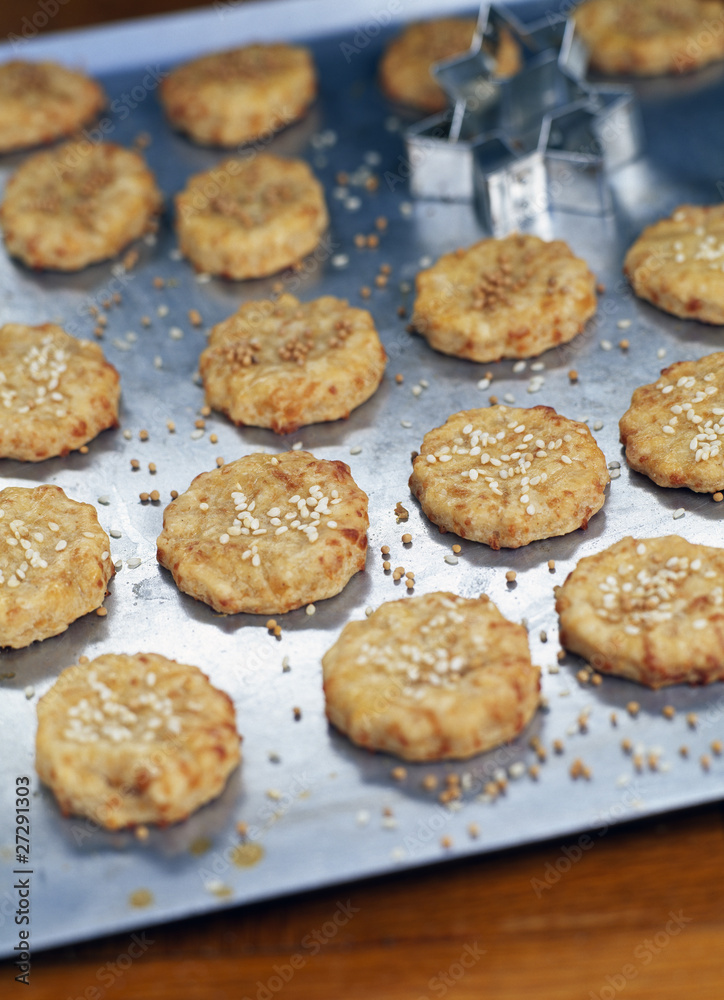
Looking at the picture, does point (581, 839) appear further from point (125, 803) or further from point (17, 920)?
point (17, 920)

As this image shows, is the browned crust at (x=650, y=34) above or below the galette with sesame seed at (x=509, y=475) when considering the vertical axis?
above

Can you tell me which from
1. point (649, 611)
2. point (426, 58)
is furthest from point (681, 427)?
point (426, 58)

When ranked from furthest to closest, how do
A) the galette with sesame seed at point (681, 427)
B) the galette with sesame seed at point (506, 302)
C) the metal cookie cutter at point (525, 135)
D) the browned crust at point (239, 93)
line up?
the browned crust at point (239, 93)
the metal cookie cutter at point (525, 135)
the galette with sesame seed at point (506, 302)
the galette with sesame seed at point (681, 427)

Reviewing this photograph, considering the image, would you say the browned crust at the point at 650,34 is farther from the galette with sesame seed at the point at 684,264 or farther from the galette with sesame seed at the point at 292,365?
the galette with sesame seed at the point at 292,365

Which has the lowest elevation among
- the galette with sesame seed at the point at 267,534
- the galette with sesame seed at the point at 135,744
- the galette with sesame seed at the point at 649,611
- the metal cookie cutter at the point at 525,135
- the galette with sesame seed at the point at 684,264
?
the galette with sesame seed at the point at 135,744

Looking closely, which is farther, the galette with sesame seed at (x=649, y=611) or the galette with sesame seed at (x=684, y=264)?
the galette with sesame seed at (x=684, y=264)

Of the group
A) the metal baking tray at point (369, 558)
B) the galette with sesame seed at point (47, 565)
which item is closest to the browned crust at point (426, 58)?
the metal baking tray at point (369, 558)

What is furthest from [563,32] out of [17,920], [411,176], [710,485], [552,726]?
[17,920]
